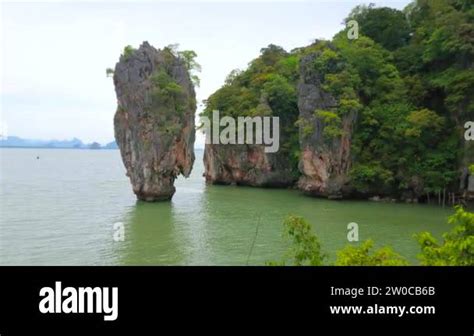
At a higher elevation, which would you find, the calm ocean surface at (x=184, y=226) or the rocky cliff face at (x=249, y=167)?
the rocky cliff face at (x=249, y=167)

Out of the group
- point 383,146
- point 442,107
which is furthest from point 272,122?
point 442,107

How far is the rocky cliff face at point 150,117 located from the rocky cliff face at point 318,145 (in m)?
8.04

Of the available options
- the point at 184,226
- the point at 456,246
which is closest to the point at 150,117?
the point at 184,226

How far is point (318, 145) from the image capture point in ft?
93.6

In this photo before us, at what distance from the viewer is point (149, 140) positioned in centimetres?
2661

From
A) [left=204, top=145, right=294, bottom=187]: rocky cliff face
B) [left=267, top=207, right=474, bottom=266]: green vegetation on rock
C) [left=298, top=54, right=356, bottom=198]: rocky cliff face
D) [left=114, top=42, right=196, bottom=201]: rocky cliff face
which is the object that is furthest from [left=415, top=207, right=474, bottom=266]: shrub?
[left=204, top=145, right=294, bottom=187]: rocky cliff face

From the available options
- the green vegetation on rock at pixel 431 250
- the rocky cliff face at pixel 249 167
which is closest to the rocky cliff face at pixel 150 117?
the rocky cliff face at pixel 249 167

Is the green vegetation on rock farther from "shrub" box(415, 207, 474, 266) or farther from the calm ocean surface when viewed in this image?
the calm ocean surface

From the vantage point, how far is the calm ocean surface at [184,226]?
578 inches

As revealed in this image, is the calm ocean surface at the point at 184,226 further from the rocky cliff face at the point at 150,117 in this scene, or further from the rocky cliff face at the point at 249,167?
the rocky cliff face at the point at 249,167

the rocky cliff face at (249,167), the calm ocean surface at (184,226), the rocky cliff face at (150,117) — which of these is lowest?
the calm ocean surface at (184,226)

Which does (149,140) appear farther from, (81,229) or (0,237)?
(0,237)

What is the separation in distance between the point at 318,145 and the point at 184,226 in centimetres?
1238
